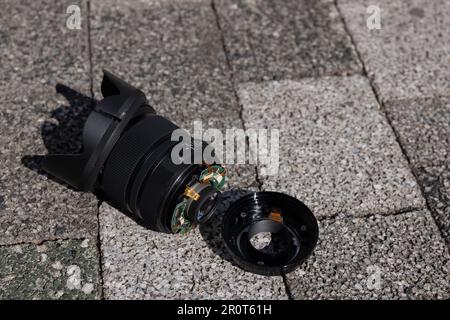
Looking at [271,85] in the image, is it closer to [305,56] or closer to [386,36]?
[305,56]

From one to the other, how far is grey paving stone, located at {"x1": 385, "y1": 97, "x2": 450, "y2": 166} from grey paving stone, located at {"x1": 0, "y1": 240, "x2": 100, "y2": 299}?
223cm

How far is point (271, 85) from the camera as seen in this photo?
5438mm

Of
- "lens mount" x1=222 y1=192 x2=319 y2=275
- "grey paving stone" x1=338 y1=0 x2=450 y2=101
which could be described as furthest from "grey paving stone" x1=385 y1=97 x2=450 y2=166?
"lens mount" x1=222 y1=192 x2=319 y2=275

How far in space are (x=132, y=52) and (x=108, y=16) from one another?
52 cm

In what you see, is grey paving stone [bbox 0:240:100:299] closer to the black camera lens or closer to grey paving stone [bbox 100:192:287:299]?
grey paving stone [bbox 100:192:287:299]

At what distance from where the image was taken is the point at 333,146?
4992 millimetres

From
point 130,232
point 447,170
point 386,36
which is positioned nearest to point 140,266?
point 130,232

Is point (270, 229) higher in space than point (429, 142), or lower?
higher

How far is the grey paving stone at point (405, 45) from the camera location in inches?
216

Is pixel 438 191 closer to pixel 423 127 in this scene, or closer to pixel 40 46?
pixel 423 127

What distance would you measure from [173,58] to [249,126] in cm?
92

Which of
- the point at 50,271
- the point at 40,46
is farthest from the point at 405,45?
the point at 50,271

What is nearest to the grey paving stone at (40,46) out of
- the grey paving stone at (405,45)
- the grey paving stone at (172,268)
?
the grey paving stone at (172,268)

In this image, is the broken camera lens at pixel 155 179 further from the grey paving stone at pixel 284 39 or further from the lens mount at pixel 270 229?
the grey paving stone at pixel 284 39
